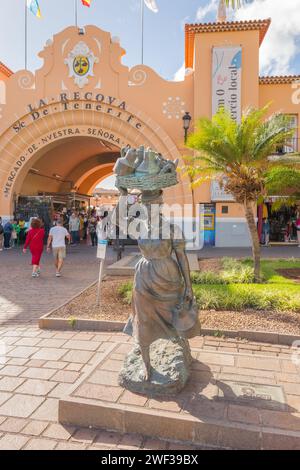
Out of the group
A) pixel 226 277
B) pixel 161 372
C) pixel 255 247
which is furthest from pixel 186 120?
pixel 161 372

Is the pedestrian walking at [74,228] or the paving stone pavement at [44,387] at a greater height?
the pedestrian walking at [74,228]

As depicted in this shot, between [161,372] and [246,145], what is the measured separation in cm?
709

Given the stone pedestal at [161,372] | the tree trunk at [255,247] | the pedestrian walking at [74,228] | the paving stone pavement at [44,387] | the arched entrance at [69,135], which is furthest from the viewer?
the pedestrian walking at [74,228]

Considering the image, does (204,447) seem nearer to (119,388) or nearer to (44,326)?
(119,388)

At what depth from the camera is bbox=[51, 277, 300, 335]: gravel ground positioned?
543cm

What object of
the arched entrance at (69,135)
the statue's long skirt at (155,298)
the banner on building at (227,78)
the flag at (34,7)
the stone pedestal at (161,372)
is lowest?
the stone pedestal at (161,372)

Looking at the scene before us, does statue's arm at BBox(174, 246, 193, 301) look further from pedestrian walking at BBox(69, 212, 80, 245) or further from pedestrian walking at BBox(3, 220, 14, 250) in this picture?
pedestrian walking at BBox(69, 212, 80, 245)

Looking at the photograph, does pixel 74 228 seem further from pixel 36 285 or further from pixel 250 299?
pixel 250 299

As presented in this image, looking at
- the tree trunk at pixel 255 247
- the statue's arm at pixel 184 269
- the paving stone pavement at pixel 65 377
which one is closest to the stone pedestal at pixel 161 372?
the paving stone pavement at pixel 65 377

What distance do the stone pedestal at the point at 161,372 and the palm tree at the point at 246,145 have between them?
5.48 m

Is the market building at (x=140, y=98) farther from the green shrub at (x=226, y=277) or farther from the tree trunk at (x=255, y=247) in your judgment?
the green shrub at (x=226, y=277)

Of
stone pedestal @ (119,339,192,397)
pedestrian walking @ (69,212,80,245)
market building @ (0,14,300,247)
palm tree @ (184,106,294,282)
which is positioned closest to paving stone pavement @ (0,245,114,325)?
stone pedestal @ (119,339,192,397)

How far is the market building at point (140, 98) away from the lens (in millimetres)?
15570

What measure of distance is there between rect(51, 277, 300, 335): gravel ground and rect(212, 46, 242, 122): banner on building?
1180 cm
